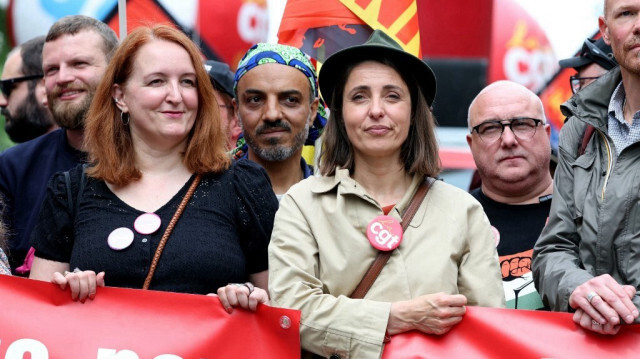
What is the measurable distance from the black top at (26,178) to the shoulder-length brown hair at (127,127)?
2.56 ft

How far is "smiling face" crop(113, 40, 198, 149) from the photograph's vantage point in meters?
3.93

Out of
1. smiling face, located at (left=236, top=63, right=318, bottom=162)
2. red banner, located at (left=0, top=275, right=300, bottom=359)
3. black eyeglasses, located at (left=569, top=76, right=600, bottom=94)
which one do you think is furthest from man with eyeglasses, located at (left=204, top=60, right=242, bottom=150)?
red banner, located at (left=0, top=275, right=300, bottom=359)

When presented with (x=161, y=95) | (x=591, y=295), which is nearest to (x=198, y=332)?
(x=161, y=95)

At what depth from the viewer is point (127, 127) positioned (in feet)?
13.4

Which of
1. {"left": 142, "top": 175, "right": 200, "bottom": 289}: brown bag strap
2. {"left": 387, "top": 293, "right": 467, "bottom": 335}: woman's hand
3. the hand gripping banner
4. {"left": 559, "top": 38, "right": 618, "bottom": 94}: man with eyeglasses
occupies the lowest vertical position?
the hand gripping banner

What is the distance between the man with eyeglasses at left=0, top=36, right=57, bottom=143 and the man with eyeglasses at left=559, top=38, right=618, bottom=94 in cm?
351

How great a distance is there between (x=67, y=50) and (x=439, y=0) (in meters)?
3.41

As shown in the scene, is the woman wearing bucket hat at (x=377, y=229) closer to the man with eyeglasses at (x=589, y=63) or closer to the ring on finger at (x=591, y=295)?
the ring on finger at (x=591, y=295)

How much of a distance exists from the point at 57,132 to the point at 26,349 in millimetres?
1737

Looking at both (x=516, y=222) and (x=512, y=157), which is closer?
(x=516, y=222)

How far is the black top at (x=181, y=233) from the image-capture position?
12.1ft

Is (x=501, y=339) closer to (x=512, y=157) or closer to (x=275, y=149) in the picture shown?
(x=512, y=157)

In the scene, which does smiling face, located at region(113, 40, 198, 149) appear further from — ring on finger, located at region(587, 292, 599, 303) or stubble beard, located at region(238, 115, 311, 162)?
ring on finger, located at region(587, 292, 599, 303)

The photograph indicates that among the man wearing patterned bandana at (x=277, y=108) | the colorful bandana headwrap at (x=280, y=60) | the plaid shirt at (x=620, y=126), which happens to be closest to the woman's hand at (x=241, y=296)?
the plaid shirt at (x=620, y=126)
